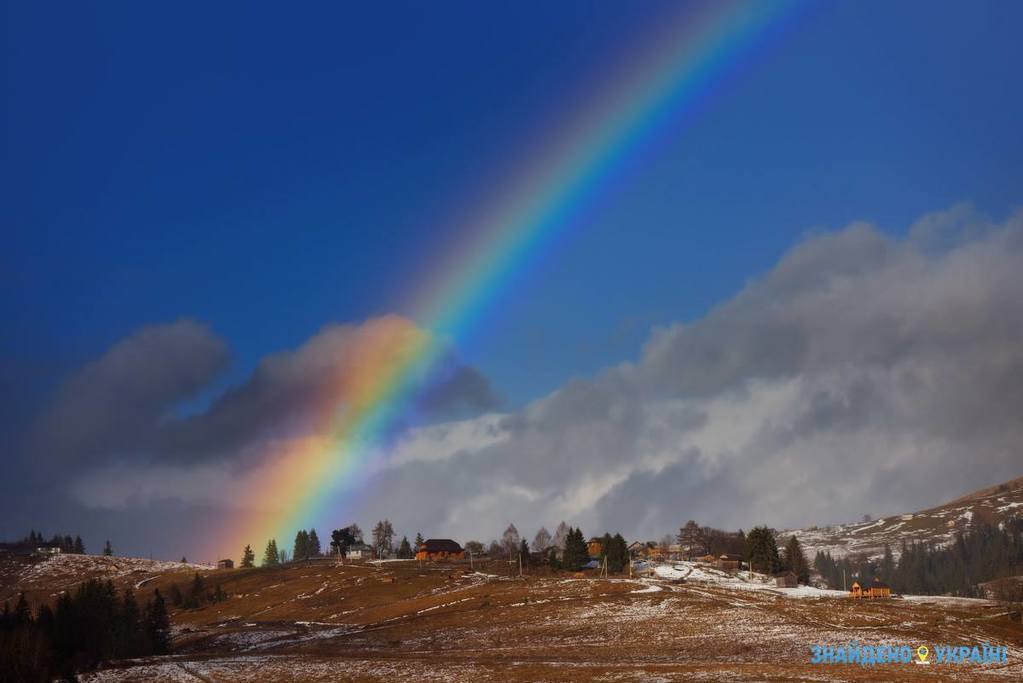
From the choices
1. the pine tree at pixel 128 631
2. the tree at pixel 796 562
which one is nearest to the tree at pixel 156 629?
the pine tree at pixel 128 631

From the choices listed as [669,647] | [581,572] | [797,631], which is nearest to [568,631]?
[669,647]

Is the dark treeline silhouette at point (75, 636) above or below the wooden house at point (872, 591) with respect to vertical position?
above

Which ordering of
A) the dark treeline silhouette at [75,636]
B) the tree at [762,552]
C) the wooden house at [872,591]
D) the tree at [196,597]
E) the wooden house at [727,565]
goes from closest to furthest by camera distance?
the dark treeline silhouette at [75,636] < the wooden house at [872,591] < the tree at [196,597] < the tree at [762,552] < the wooden house at [727,565]

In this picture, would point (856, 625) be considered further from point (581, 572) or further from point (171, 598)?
point (171, 598)

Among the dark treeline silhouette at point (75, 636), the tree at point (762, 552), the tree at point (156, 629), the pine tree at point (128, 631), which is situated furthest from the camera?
the tree at point (762, 552)

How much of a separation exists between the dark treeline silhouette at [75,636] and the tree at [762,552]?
11582 centimetres

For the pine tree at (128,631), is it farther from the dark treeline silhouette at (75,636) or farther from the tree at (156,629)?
the tree at (156,629)

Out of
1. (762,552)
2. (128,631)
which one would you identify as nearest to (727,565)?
(762,552)

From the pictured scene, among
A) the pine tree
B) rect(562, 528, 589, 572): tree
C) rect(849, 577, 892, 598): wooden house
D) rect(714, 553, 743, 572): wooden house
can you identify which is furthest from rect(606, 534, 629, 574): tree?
the pine tree

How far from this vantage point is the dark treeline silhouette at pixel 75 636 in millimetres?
61156

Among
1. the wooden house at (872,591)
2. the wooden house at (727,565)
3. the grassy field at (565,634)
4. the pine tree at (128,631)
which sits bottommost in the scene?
the wooden house at (872,591)

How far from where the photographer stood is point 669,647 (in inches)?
2945

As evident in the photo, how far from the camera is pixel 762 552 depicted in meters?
175

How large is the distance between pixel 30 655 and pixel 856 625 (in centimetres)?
6913
